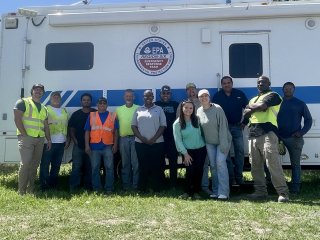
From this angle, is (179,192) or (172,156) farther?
(172,156)

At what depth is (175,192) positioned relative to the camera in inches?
274

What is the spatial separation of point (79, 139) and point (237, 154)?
2.80m

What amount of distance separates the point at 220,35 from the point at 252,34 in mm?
562

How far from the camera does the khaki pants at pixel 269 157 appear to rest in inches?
252

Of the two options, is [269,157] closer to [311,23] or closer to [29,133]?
[311,23]

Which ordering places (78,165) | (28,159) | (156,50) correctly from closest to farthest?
(28,159), (78,165), (156,50)

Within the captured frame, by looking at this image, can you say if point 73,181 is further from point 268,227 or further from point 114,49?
point 268,227

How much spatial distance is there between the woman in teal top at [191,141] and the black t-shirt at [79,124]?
5.86ft

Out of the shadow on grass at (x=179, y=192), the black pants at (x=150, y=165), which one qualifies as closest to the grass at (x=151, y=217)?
the shadow on grass at (x=179, y=192)

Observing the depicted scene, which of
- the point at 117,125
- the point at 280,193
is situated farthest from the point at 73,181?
the point at 280,193

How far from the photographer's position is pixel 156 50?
7.61 m

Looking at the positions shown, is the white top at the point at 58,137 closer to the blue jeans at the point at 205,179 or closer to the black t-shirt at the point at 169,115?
the black t-shirt at the point at 169,115

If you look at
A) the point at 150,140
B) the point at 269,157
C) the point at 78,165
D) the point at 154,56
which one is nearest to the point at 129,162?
the point at 150,140

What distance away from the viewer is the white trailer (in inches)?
288
